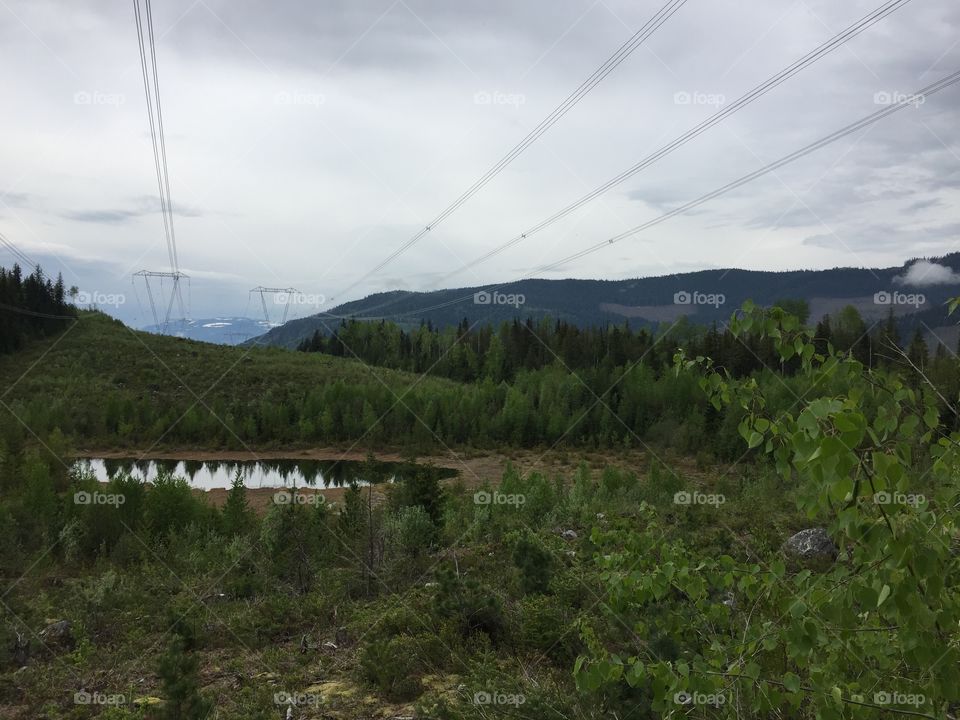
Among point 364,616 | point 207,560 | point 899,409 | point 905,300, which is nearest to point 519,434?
point 905,300

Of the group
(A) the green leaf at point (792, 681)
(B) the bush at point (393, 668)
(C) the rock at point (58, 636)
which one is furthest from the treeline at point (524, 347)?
(A) the green leaf at point (792, 681)

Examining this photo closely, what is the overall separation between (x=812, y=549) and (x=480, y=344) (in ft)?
241

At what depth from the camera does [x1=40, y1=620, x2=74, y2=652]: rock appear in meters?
7.93

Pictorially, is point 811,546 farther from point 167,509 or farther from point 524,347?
point 524,347

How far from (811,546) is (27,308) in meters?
72.0

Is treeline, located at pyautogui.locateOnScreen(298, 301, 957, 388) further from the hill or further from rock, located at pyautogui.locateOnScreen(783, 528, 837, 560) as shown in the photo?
rock, located at pyautogui.locateOnScreen(783, 528, 837, 560)

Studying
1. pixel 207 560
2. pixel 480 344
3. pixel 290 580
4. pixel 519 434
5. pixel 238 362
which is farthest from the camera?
pixel 480 344

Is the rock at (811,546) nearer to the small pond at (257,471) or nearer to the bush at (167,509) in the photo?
the bush at (167,509)

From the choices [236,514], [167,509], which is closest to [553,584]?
[236,514]

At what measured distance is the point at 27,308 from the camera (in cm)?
6209

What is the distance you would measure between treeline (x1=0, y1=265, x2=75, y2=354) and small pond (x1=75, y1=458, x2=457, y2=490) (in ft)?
89.4

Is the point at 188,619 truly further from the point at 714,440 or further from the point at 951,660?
the point at 714,440

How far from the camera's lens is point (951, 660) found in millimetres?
2027

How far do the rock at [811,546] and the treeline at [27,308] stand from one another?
66.8 meters
